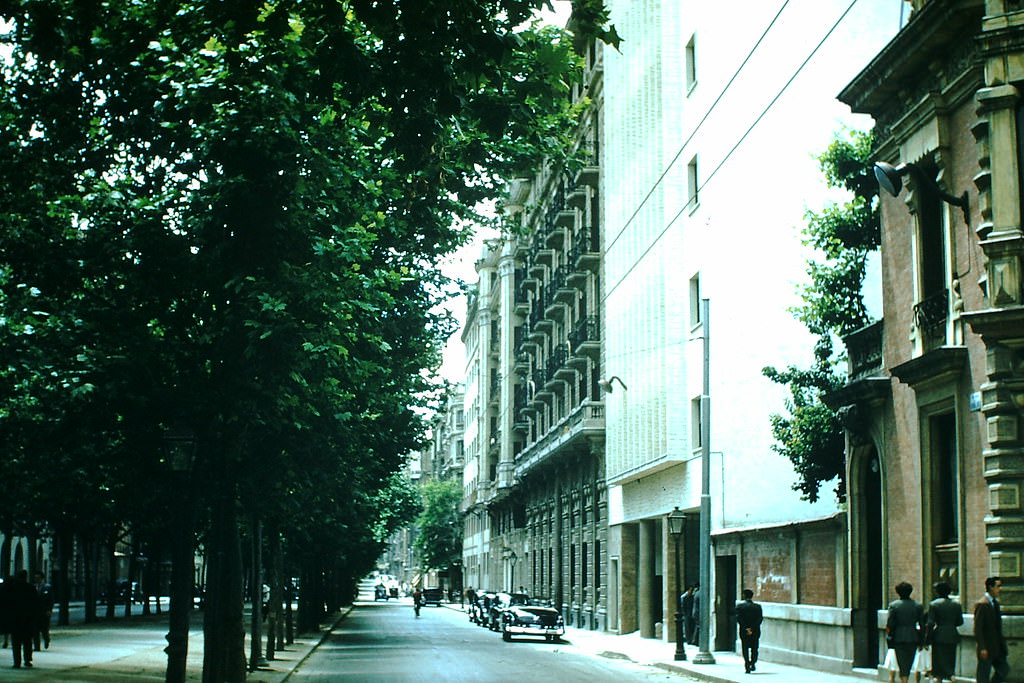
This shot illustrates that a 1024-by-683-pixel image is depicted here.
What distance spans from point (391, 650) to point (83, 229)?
839 inches

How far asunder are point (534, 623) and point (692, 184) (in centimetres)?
1589

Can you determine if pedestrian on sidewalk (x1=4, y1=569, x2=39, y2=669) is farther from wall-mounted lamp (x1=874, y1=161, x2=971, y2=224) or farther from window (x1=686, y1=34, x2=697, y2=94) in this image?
window (x1=686, y1=34, x2=697, y2=94)

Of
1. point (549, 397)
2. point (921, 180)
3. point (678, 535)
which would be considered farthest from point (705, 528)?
point (549, 397)

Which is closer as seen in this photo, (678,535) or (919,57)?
(919,57)

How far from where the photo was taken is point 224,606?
20.7 metres

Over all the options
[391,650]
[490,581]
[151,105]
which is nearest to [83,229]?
[151,105]

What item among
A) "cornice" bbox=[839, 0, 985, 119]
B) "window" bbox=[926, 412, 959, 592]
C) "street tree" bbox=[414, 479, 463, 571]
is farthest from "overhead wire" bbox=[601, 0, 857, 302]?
"street tree" bbox=[414, 479, 463, 571]

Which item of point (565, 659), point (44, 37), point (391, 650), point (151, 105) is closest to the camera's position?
point (44, 37)

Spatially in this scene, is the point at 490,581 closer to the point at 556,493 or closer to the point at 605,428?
the point at 556,493

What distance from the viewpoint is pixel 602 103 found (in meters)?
50.7

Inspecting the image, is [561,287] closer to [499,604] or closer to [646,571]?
[499,604]

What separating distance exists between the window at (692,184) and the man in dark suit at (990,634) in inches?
887

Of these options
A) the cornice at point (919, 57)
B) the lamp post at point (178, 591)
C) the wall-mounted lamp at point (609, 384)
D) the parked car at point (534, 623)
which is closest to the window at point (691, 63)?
the wall-mounted lamp at point (609, 384)

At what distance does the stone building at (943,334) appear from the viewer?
17.7 metres
